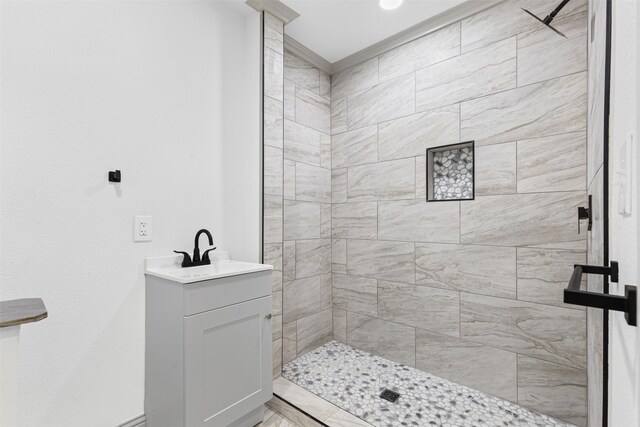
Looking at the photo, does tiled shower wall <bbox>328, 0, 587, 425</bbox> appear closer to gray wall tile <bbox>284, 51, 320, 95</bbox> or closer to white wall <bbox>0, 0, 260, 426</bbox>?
gray wall tile <bbox>284, 51, 320, 95</bbox>

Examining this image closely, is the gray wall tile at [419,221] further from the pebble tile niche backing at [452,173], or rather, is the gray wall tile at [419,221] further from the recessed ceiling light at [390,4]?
the recessed ceiling light at [390,4]

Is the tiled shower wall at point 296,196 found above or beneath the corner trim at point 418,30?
beneath

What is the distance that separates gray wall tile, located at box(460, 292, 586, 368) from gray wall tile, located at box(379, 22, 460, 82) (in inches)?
70.0

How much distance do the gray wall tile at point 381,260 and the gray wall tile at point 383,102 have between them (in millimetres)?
1076

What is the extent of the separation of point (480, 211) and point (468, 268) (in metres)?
0.41

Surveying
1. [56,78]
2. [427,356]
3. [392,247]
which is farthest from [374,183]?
[56,78]

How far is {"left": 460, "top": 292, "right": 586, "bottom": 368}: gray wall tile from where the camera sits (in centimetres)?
169

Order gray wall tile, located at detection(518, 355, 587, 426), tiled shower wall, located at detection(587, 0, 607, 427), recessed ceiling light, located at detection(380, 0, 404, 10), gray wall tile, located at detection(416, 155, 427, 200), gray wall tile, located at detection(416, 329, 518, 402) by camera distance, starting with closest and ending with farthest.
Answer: tiled shower wall, located at detection(587, 0, 607, 427), gray wall tile, located at detection(518, 355, 587, 426), gray wall tile, located at detection(416, 329, 518, 402), recessed ceiling light, located at detection(380, 0, 404, 10), gray wall tile, located at detection(416, 155, 427, 200)

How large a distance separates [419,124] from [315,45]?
3.80ft

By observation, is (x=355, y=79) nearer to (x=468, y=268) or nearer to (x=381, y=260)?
(x=381, y=260)

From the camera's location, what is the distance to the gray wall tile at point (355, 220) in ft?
8.44

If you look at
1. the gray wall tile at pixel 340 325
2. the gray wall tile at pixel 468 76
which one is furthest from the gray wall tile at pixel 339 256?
the gray wall tile at pixel 468 76

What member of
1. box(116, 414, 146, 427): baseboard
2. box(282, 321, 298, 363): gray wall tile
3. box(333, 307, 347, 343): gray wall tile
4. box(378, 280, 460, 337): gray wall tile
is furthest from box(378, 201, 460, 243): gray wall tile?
box(116, 414, 146, 427): baseboard

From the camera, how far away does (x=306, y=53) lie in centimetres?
262
